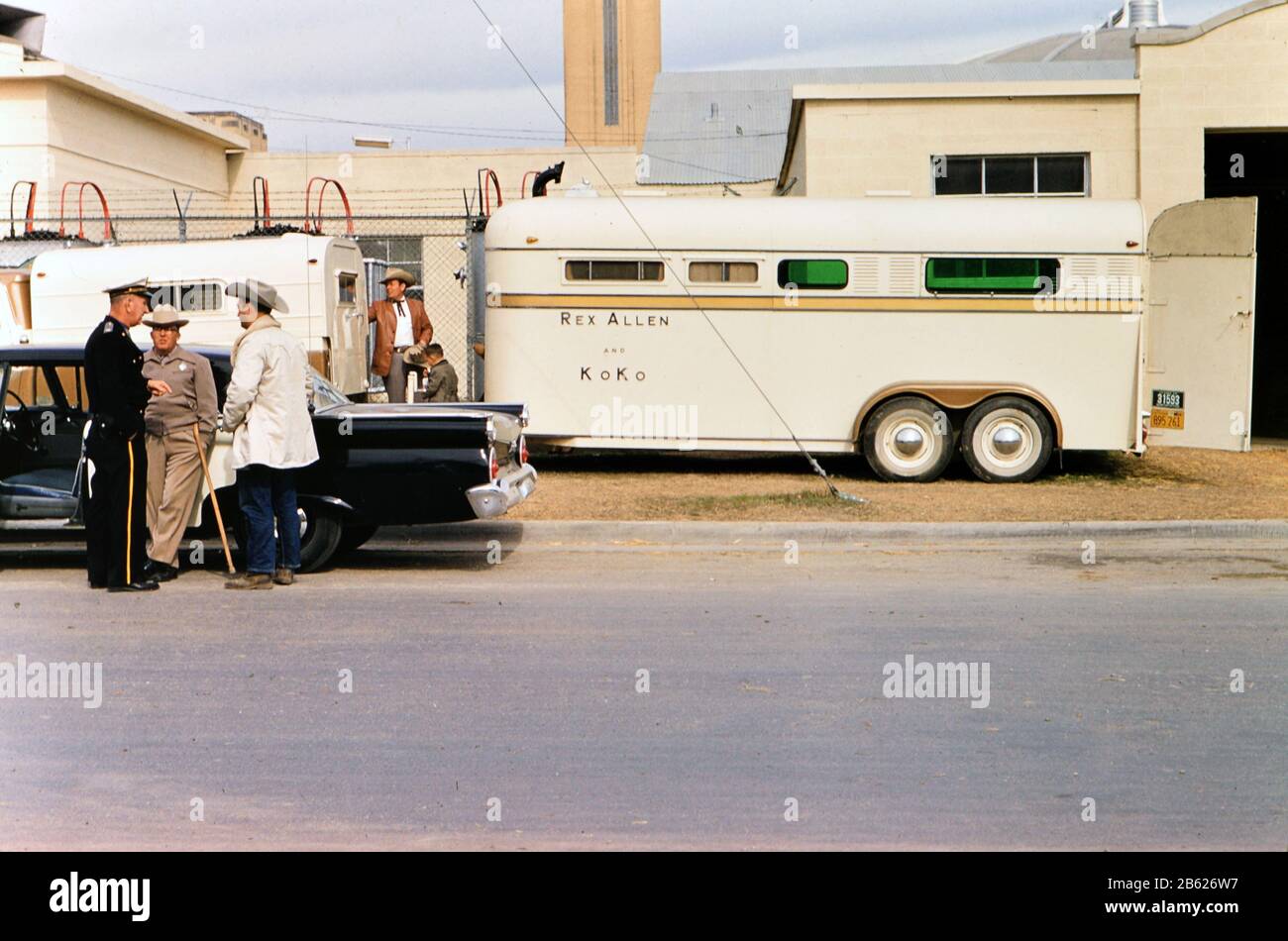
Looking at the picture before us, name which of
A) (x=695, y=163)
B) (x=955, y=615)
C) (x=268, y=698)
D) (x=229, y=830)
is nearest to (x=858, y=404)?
(x=955, y=615)

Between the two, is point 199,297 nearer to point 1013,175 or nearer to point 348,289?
point 348,289

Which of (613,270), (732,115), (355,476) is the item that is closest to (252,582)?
(355,476)

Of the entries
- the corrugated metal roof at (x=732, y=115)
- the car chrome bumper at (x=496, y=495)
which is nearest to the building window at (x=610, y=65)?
the corrugated metal roof at (x=732, y=115)

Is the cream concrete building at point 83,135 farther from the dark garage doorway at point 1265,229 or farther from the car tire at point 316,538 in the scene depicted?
the dark garage doorway at point 1265,229

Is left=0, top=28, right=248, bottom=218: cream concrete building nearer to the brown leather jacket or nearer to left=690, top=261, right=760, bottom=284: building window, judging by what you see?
the brown leather jacket

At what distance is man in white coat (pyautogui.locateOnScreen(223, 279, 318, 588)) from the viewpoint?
9516 millimetres

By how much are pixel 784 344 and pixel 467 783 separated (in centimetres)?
1015

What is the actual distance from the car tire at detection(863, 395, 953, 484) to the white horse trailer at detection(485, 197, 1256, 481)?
0.02 meters

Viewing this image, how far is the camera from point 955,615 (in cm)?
891

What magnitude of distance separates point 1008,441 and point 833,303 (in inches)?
86.4

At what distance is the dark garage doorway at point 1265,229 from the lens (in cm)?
2245

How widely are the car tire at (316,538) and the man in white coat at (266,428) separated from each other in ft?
1.28

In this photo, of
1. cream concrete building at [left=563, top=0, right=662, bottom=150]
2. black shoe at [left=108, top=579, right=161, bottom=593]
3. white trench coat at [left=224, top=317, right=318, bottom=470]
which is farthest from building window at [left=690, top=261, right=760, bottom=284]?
cream concrete building at [left=563, top=0, right=662, bottom=150]

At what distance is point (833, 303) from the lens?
15203 mm
